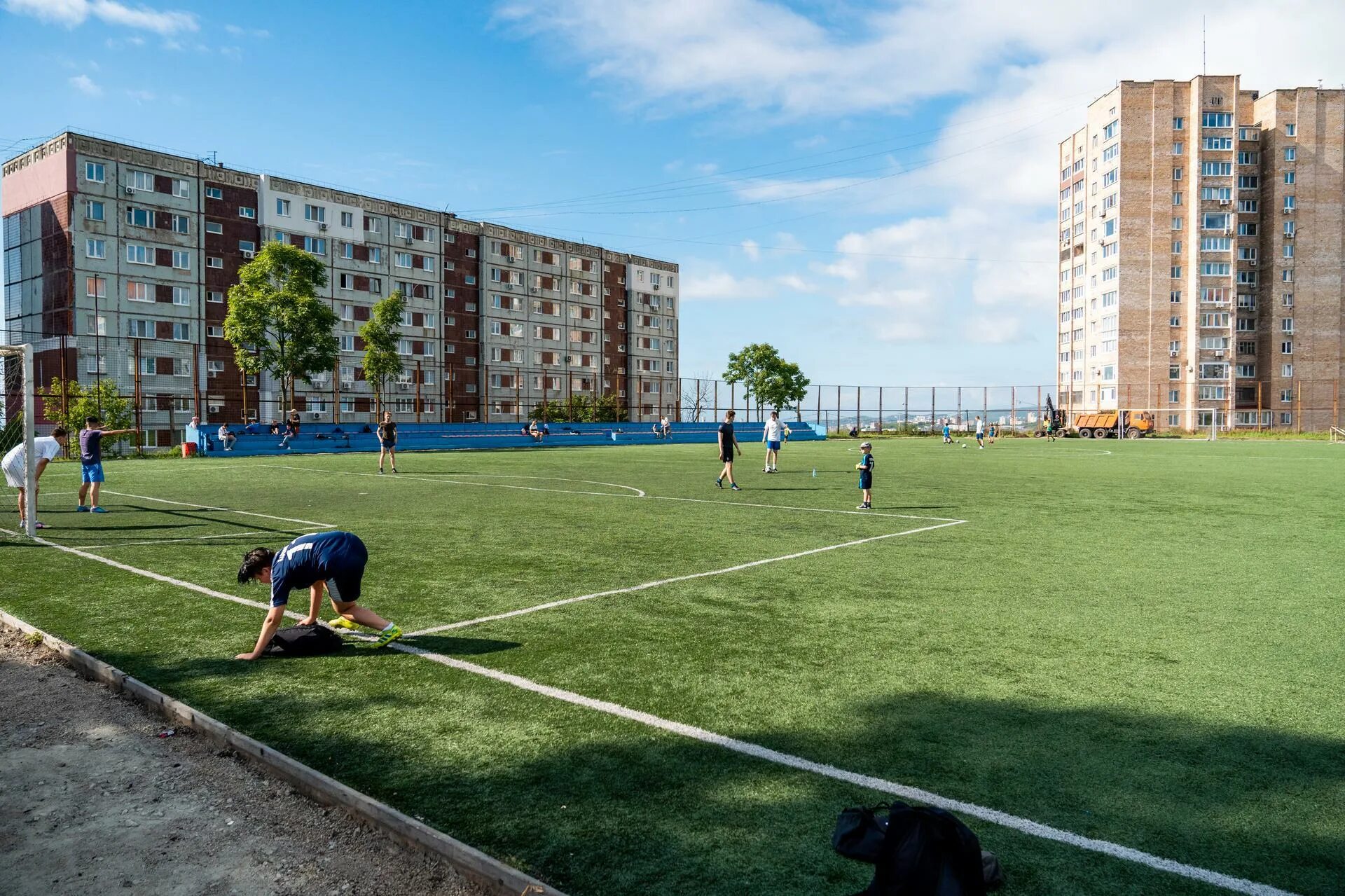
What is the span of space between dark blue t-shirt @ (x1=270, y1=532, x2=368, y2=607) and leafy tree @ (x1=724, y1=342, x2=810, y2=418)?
8334cm

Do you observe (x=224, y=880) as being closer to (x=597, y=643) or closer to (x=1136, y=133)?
(x=597, y=643)

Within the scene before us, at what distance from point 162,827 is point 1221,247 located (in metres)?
102

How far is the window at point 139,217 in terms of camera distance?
5991cm

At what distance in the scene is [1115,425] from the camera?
69.9 metres

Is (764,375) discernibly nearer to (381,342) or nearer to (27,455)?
(381,342)

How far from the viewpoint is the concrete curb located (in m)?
3.51

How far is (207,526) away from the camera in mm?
14805

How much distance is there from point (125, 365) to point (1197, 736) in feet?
223

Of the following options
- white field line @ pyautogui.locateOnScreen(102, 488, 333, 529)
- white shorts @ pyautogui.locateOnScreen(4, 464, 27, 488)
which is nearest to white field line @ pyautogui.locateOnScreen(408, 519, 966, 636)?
white field line @ pyautogui.locateOnScreen(102, 488, 333, 529)

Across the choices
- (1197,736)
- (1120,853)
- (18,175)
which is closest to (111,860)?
(1120,853)

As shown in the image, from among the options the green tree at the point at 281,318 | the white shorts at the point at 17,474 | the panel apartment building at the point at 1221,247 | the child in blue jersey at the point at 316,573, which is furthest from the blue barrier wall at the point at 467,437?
the panel apartment building at the point at 1221,247

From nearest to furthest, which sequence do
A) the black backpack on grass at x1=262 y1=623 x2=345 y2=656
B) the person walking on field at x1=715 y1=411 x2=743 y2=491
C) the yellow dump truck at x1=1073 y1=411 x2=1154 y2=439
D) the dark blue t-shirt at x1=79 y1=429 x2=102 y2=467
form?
1. the black backpack on grass at x1=262 y1=623 x2=345 y2=656
2. the dark blue t-shirt at x1=79 y1=429 x2=102 y2=467
3. the person walking on field at x1=715 y1=411 x2=743 y2=491
4. the yellow dump truck at x1=1073 y1=411 x2=1154 y2=439

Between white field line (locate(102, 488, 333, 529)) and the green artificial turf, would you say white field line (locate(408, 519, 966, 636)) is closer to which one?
the green artificial turf

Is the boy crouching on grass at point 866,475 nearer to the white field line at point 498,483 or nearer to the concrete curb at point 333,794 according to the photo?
the white field line at point 498,483
